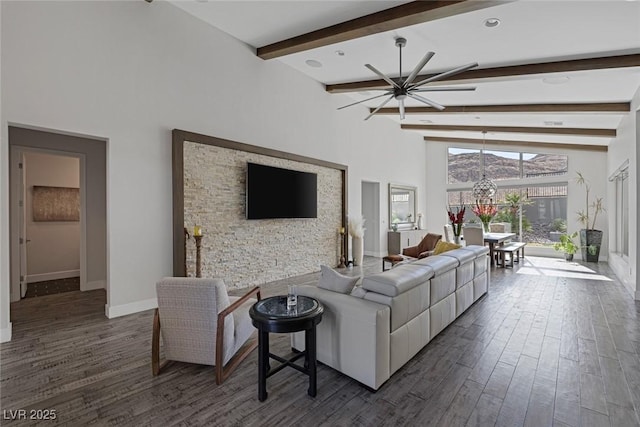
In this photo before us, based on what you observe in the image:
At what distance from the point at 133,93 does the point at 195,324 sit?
319 cm

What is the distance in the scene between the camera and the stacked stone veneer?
4.62 metres

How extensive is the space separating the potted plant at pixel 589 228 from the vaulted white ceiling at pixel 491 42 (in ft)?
9.04

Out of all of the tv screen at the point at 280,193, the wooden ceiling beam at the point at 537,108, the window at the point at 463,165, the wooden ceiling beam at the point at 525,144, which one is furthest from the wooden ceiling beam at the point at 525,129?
the tv screen at the point at 280,193

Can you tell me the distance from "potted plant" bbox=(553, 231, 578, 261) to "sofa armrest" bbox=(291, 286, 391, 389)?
8244 mm

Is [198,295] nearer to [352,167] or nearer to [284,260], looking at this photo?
[284,260]

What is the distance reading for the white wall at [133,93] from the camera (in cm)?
331

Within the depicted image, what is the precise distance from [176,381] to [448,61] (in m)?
5.38

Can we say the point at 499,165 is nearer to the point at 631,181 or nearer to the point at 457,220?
the point at 631,181

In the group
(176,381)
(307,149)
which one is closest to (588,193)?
(307,149)

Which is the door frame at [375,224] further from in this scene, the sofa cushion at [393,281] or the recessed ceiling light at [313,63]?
the sofa cushion at [393,281]

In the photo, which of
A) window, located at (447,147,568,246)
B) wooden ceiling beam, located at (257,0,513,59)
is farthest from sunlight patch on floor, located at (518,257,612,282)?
wooden ceiling beam, located at (257,0,513,59)

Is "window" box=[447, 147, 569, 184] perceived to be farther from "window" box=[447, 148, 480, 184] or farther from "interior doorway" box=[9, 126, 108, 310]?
"interior doorway" box=[9, 126, 108, 310]

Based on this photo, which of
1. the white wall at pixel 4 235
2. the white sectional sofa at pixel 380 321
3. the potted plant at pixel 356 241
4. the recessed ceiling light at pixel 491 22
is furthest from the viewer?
the potted plant at pixel 356 241

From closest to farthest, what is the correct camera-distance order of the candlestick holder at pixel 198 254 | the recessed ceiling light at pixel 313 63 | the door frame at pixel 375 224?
the candlestick holder at pixel 198 254, the recessed ceiling light at pixel 313 63, the door frame at pixel 375 224
